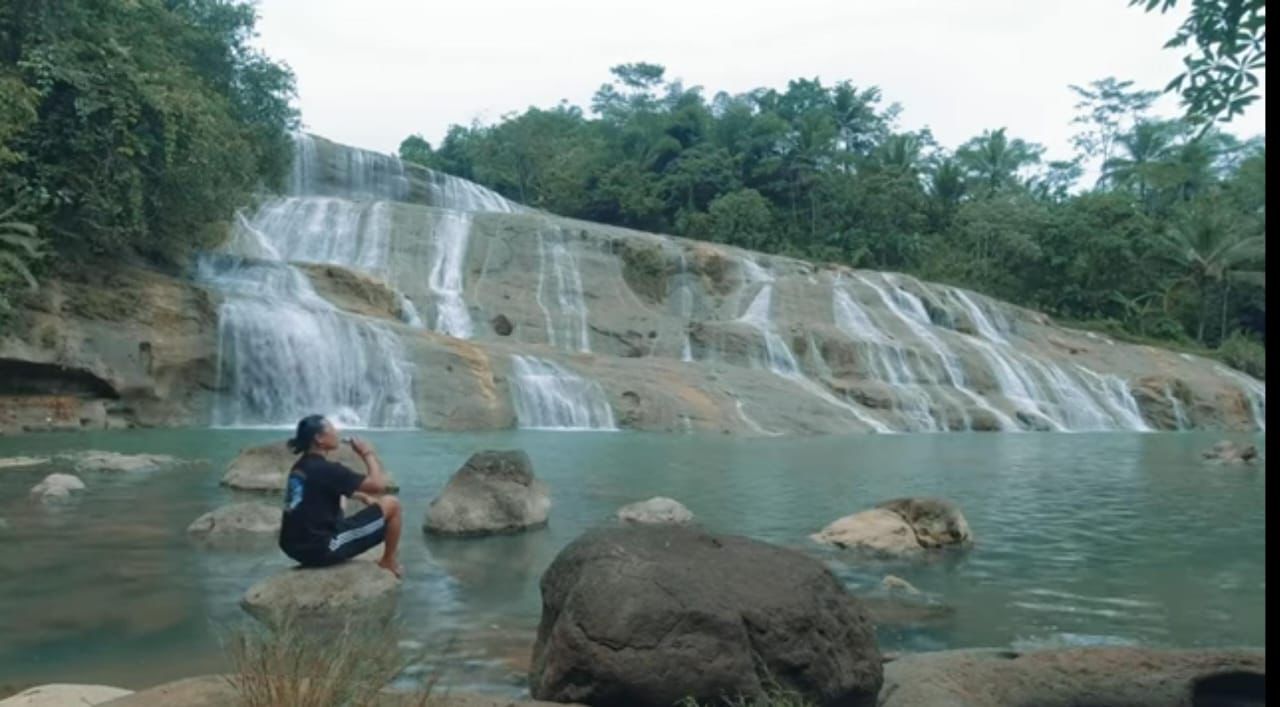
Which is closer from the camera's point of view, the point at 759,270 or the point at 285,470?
the point at 285,470

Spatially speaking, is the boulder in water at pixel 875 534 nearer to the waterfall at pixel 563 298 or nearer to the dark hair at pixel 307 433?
the dark hair at pixel 307 433

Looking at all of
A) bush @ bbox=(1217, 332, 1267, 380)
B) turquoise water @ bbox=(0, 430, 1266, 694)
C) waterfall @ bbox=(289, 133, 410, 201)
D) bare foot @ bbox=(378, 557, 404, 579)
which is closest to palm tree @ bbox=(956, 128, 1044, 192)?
bush @ bbox=(1217, 332, 1267, 380)

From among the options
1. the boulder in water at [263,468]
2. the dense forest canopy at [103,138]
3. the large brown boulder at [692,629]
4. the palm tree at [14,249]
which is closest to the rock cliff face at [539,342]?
the dense forest canopy at [103,138]

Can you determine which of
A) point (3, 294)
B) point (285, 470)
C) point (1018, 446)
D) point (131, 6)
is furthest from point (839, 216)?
point (285, 470)

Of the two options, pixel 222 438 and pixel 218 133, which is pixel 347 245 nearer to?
pixel 218 133

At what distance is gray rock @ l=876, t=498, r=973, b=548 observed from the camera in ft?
31.1

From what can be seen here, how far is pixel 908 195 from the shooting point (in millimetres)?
54781

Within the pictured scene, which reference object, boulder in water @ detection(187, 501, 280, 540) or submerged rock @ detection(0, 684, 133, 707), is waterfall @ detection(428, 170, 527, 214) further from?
submerged rock @ detection(0, 684, 133, 707)

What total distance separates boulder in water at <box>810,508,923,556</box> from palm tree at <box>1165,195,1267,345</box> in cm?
4047

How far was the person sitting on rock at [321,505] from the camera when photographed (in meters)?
6.51

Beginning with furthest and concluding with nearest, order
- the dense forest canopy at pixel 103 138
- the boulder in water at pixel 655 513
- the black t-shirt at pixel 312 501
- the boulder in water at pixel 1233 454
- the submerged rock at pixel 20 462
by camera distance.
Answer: the dense forest canopy at pixel 103 138 < the boulder in water at pixel 1233 454 < the submerged rock at pixel 20 462 < the boulder in water at pixel 655 513 < the black t-shirt at pixel 312 501

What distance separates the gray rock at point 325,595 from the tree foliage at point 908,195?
1648 inches

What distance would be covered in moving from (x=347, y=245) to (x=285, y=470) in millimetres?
22690

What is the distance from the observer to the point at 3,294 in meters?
18.7
